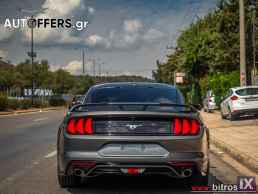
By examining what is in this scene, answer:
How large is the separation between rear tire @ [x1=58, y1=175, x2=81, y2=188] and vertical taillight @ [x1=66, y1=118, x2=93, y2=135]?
755mm

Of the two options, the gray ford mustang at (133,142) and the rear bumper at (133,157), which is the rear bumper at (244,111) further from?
the rear bumper at (133,157)

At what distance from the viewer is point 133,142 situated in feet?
22.9

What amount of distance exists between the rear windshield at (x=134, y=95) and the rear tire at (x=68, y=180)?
132 centimetres

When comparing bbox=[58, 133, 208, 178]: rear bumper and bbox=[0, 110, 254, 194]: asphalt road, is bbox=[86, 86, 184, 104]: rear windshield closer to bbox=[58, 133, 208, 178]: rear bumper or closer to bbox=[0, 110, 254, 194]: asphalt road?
bbox=[0, 110, 254, 194]: asphalt road

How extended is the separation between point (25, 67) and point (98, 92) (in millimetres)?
94406

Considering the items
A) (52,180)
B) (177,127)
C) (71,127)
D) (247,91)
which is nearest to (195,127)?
(177,127)

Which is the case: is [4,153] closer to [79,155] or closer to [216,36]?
[79,155]

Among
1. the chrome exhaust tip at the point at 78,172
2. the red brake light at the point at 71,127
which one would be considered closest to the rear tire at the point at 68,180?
the chrome exhaust tip at the point at 78,172

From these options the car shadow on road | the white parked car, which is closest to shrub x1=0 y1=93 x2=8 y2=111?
the white parked car

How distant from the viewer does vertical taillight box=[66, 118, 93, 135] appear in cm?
716

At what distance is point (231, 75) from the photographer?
33812mm

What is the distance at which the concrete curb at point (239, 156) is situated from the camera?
32.3 feet

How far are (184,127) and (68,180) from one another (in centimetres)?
181

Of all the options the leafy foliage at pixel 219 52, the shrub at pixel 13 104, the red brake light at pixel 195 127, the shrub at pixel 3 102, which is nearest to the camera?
the red brake light at pixel 195 127
